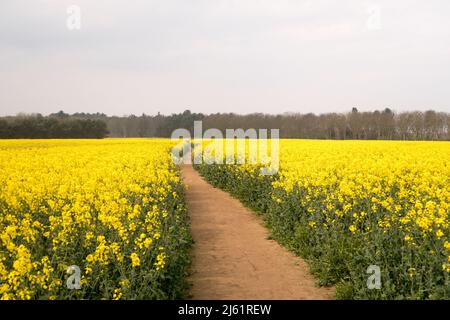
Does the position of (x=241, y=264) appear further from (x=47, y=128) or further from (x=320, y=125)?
(x=320, y=125)

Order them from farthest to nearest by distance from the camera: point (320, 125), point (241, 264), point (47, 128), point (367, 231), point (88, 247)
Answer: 1. point (320, 125)
2. point (47, 128)
3. point (241, 264)
4. point (367, 231)
5. point (88, 247)

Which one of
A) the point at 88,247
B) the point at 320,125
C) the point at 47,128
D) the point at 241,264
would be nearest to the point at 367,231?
the point at 241,264

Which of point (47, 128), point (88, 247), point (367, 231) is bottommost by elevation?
point (367, 231)

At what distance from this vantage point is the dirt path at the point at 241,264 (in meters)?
7.36

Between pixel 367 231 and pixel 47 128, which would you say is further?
pixel 47 128

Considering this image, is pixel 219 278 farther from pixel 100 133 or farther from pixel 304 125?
pixel 304 125

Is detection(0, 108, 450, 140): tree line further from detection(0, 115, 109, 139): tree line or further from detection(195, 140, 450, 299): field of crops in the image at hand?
detection(195, 140, 450, 299): field of crops

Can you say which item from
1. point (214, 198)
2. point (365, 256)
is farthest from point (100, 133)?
point (365, 256)

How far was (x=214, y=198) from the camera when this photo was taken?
1734 cm

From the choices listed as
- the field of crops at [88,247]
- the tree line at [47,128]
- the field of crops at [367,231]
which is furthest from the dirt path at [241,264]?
the tree line at [47,128]

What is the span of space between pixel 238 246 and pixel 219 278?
2338mm

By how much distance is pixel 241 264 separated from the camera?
29.2 feet

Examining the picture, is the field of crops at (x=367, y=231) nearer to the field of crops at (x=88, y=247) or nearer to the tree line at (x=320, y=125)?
the field of crops at (x=88, y=247)

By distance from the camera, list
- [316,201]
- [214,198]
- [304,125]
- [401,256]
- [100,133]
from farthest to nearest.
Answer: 1. [304,125]
2. [100,133]
3. [214,198]
4. [316,201]
5. [401,256]
